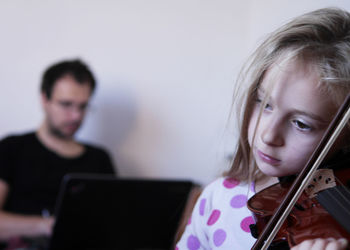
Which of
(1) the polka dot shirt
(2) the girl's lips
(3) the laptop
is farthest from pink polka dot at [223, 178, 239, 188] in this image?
(3) the laptop

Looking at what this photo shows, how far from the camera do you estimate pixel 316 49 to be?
0.42 meters

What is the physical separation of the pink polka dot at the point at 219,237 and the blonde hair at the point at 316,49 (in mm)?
166

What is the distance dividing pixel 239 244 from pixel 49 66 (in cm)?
133

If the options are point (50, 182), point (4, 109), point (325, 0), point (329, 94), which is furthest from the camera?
point (4, 109)

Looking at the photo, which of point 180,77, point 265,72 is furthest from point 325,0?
point 180,77

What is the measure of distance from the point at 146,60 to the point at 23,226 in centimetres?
84

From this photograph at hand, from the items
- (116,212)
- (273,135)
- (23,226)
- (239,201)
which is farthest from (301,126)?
(23,226)

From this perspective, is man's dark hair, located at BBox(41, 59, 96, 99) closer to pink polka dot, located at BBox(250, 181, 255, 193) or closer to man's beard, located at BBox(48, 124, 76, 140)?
man's beard, located at BBox(48, 124, 76, 140)

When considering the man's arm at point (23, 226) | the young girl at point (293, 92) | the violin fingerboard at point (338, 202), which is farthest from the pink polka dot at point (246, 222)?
the man's arm at point (23, 226)

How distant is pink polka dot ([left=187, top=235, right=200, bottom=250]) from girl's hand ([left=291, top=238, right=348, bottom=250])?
0.17 meters

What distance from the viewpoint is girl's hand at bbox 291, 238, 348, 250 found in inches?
13.4

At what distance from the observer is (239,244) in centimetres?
46

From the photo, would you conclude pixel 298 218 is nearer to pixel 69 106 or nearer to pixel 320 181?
pixel 320 181

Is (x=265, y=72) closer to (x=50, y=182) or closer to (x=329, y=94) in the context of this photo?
(x=329, y=94)
